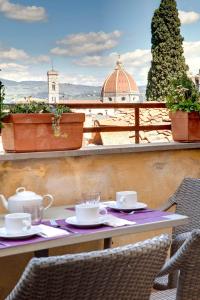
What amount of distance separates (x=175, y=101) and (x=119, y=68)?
12.5ft

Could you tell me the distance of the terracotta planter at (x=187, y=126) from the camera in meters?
3.72

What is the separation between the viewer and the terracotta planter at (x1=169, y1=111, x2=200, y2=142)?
372cm

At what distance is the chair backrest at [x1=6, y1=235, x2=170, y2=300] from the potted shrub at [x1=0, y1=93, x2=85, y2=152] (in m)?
1.73

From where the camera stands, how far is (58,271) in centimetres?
129

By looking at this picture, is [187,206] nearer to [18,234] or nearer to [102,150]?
[102,150]

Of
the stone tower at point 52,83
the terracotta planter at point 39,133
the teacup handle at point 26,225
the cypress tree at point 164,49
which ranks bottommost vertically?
the teacup handle at point 26,225

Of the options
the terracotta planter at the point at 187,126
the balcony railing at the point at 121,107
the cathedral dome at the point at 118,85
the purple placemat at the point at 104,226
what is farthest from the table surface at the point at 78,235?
the cathedral dome at the point at 118,85

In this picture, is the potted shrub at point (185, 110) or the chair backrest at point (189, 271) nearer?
the chair backrest at point (189, 271)

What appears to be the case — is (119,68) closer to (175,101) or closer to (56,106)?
(175,101)

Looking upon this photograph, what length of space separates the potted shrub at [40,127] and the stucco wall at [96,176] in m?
0.10

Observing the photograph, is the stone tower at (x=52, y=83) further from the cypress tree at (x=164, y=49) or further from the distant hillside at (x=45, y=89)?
the cypress tree at (x=164, y=49)

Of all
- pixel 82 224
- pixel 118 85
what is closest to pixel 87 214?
pixel 82 224

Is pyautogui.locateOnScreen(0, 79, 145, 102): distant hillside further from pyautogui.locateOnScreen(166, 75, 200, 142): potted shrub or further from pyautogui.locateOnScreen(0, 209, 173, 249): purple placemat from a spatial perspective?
pyautogui.locateOnScreen(0, 209, 173, 249): purple placemat

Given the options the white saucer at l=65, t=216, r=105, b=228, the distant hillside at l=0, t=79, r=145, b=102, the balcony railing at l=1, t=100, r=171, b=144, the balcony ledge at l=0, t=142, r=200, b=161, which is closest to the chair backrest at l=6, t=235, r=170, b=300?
the white saucer at l=65, t=216, r=105, b=228
